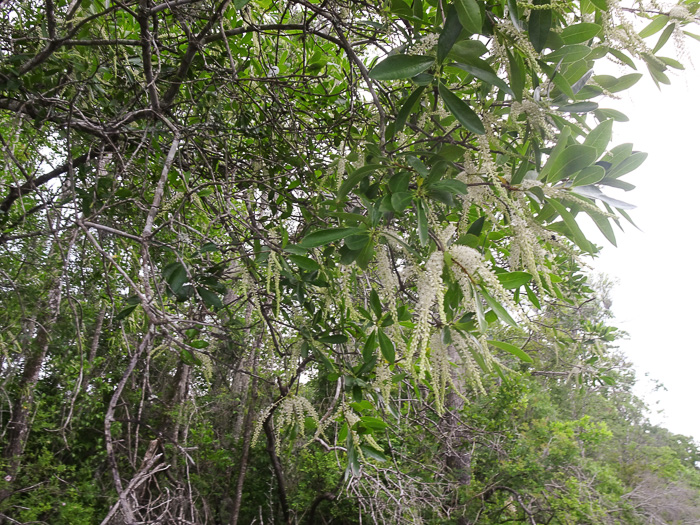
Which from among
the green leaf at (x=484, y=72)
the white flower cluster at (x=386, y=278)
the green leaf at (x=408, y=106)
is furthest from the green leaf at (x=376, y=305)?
the green leaf at (x=484, y=72)

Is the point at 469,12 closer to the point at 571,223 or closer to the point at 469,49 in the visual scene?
the point at 469,49

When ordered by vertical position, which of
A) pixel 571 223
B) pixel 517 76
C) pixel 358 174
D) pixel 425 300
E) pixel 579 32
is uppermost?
pixel 579 32

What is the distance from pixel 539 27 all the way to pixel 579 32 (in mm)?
121

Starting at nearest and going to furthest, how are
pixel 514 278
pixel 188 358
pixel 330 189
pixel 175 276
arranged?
1. pixel 514 278
2. pixel 175 276
3. pixel 188 358
4. pixel 330 189

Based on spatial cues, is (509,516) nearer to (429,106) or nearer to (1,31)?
(429,106)

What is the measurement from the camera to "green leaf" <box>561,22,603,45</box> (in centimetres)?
82

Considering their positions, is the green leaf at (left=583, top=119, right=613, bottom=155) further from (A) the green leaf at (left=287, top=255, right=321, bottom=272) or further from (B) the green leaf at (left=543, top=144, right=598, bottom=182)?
(A) the green leaf at (left=287, top=255, right=321, bottom=272)

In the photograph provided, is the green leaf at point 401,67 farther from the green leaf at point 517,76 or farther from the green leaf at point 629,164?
the green leaf at point 629,164

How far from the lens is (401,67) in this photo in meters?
0.80

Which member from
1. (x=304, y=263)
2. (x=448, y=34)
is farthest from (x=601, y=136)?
(x=304, y=263)

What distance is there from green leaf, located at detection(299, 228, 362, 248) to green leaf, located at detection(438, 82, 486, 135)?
31 cm

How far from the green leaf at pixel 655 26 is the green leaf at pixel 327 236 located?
834 millimetres

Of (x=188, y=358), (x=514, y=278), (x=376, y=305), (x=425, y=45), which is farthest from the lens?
(x=188, y=358)

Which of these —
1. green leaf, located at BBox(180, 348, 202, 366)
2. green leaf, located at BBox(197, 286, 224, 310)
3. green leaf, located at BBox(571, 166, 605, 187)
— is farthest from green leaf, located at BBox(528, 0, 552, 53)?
green leaf, located at BBox(180, 348, 202, 366)
